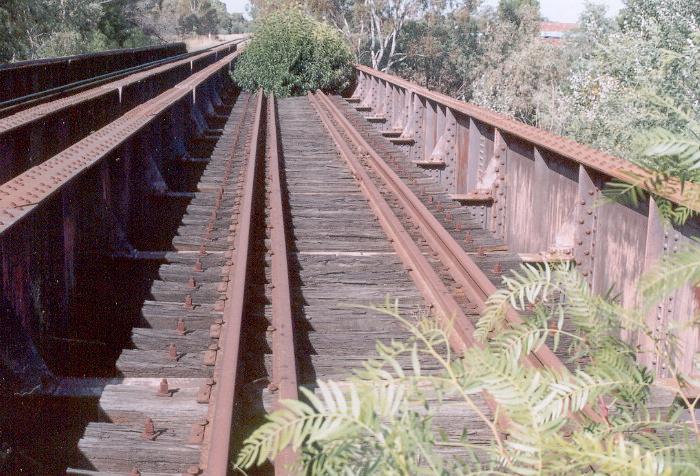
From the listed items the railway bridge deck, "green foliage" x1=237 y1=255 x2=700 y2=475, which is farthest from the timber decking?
"green foliage" x1=237 y1=255 x2=700 y2=475

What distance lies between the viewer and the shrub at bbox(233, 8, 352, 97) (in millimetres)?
22078

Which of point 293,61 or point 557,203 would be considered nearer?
point 557,203

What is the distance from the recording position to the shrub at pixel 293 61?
72.4ft

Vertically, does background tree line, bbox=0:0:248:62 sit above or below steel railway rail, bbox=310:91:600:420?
above

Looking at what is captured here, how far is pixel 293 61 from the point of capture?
22.1m

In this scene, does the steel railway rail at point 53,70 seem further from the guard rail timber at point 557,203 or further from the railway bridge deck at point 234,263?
the guard rail timber at point 557,203

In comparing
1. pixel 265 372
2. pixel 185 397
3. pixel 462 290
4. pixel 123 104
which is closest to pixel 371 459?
pixel 185 397

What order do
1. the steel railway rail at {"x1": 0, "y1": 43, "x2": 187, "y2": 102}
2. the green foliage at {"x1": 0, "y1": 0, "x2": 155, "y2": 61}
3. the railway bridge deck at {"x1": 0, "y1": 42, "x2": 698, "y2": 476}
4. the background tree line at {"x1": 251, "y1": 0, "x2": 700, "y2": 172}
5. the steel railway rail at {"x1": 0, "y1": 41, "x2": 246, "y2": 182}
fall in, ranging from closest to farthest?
the railway bridge deck at {"x1": 0, "y1": 42, "x2": 698, "y2": 476} → the steel railway rail at {"x1": 0, "y1": 41, "x2": 246, "y2": 182} → the steel railway rail at {"x1": 0, "y1": 43, "x2": 187, "y2": 102} → the background tree line at {"x1": 251, "y1": 0, "x2": 700, "y2": 172} → the green foliage at {"x1": 0, "y1": 0, "x2": 155, "y2": 61}

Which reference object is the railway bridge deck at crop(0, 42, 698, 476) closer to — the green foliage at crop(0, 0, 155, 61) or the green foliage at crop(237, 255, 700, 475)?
the green foliage at crop(237, 255, 700, 475)

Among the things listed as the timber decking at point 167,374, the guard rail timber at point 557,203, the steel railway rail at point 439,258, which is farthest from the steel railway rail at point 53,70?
the timber decking at point 167,374

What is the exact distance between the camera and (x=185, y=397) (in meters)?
3.41

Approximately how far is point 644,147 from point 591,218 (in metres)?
4.34

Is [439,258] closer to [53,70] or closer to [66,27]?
[53,70]

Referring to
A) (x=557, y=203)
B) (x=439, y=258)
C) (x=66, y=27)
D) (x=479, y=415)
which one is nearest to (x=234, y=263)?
(x=439, y=258)
